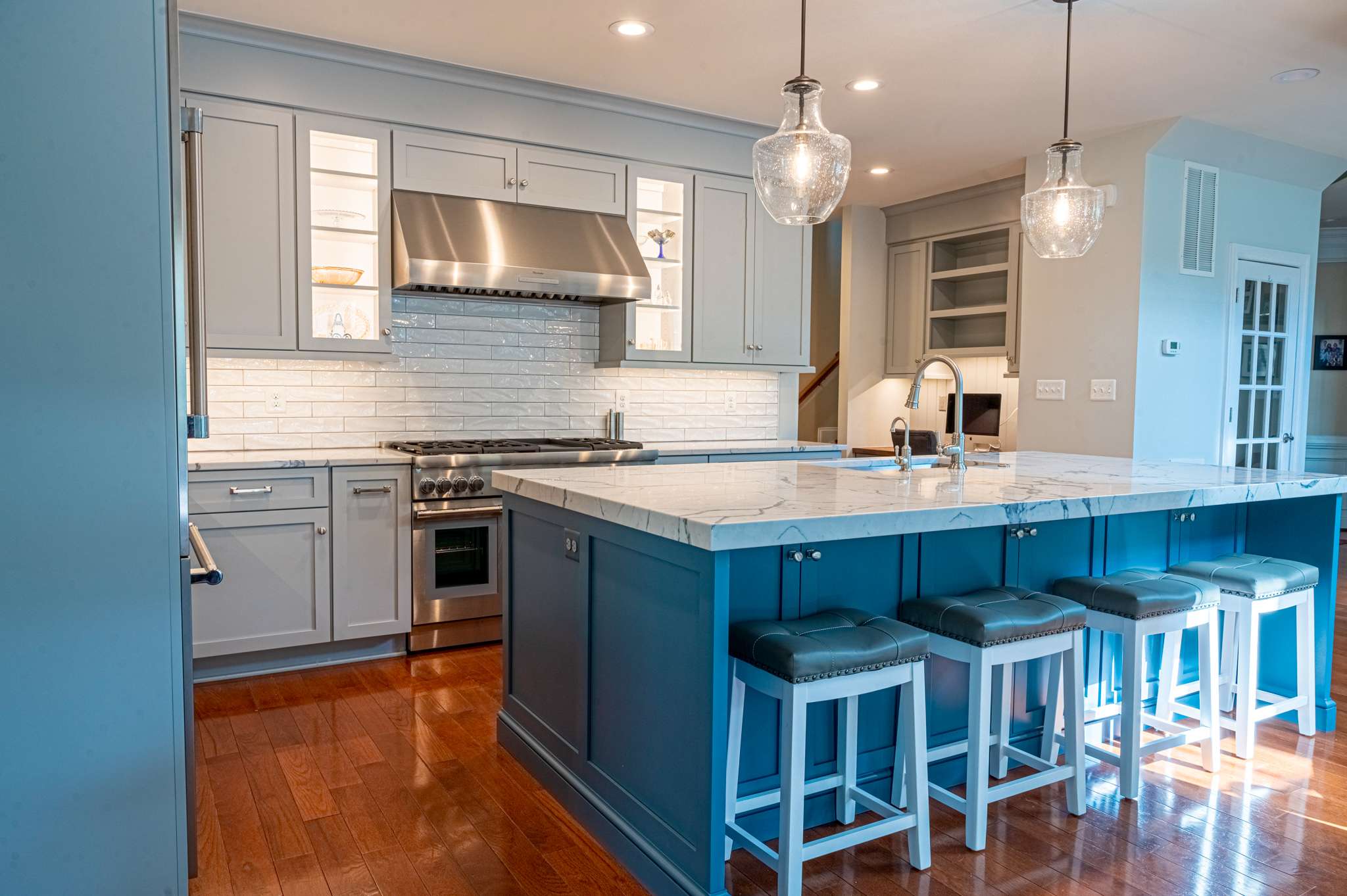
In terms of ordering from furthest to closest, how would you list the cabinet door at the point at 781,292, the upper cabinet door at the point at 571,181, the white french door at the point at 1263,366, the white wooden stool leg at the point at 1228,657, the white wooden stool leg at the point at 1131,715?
the white french door at the point at 1263,366 → the cabinet door at the point at 781,292 → the upper cabinet door at the point at 571,181 → the white wooden stool leg at the point at 1228,657 → the white wooden stool leg at the point at 1131,715

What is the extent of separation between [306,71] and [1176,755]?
4279mm

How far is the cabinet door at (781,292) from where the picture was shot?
17.3ft

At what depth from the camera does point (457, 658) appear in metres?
3.98

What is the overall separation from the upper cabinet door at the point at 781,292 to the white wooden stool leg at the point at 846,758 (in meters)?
3.16

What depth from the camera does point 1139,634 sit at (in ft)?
8.32

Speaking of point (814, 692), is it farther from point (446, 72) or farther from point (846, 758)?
point (446, 72)

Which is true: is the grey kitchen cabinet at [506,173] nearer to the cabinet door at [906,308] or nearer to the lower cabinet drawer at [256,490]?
the lower cabinet drawer at [256,490]

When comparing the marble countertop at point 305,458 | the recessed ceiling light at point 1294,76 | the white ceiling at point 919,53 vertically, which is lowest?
the marble countertop at point 305,458

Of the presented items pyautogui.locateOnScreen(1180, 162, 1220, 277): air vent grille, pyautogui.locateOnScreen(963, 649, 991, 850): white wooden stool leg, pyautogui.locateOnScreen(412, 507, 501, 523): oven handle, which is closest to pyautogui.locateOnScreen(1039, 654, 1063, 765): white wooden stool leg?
pyautogui.locateOnScreen(963, 649, 991, 850): white wooden stool leg

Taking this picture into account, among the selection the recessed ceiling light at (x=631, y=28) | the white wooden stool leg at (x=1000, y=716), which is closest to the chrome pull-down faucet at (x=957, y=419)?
the white wooden stool leg at (x=1000, y=716)

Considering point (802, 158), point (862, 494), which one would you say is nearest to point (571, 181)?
point (802, 158)

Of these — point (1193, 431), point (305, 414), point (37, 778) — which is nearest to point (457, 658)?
point (305, 414)

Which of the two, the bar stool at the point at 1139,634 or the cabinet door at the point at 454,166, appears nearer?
the bar stool at the point at 1139,634

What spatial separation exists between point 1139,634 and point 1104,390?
320cm
